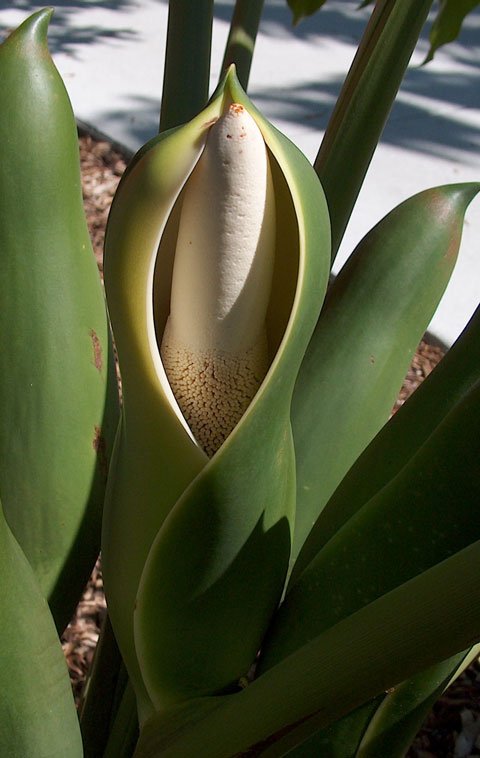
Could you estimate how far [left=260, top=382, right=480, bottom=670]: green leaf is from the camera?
1.38 feet

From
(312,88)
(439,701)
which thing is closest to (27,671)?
(439,701)

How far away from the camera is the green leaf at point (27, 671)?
0.43 metres

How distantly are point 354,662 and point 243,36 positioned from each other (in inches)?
A: 21.7

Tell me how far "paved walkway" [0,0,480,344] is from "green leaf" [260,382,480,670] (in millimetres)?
1471

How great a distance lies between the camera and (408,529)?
0.43 meters

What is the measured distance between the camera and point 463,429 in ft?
1.38

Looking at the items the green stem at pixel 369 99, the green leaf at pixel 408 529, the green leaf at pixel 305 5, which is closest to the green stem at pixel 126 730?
the green leaf at pixel 408 529

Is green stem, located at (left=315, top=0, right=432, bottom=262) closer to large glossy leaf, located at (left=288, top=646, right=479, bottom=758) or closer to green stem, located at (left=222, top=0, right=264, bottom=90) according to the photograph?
green stem, located at (left=222, top=0, right=264, bottom=90)

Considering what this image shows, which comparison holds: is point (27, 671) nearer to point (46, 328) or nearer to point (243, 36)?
point (46, 328)

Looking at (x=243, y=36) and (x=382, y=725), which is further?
(x=243, y=36)

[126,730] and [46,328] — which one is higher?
[46,328]

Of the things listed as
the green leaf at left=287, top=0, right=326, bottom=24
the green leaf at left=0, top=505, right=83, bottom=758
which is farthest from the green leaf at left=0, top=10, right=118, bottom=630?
the green leaf at left=287, top=0, right=326, bottom=24

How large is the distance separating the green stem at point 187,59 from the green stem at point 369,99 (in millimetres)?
105

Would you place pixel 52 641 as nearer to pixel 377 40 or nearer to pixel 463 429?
pixel 463 429
